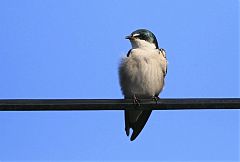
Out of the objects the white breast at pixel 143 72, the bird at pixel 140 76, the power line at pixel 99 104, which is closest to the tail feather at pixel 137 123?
the bird at pixel 140 76

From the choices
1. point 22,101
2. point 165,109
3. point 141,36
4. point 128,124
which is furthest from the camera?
point 141,36

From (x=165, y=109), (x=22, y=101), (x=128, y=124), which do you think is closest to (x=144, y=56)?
(x=128, y=124)

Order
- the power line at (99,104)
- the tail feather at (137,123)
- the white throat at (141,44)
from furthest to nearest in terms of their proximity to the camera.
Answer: the white throat at (141,44) < the tail feather at (137,123) < the power line at (99,104)

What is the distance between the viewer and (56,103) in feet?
13.1

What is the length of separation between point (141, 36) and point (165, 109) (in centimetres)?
307

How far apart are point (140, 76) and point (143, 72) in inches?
2.4

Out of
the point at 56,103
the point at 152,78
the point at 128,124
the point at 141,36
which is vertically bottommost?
the point at 56,103

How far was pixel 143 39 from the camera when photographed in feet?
23.6

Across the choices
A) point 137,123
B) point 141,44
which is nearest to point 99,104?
point 137,123

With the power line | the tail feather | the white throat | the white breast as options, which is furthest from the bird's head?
the power line

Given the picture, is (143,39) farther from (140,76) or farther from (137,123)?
(137,123)

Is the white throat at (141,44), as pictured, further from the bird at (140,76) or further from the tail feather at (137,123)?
the tail feather at (137,123)

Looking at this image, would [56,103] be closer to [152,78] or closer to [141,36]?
[152,78]

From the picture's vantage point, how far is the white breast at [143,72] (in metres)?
6.74
